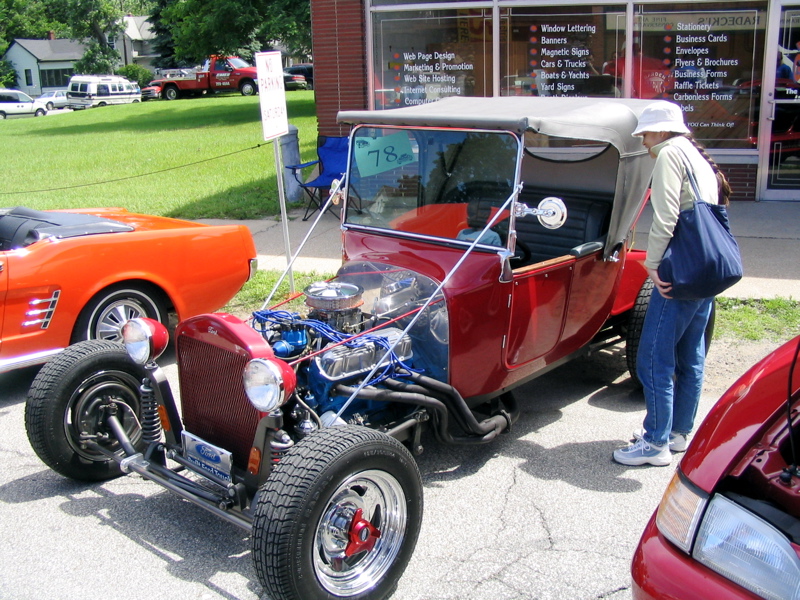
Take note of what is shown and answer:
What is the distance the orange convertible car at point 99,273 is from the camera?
194 inches

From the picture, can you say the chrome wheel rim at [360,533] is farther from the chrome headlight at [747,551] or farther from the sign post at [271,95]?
the sign post at [271,95]

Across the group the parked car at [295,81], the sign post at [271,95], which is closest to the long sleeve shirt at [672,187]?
the sign post at [271,95]

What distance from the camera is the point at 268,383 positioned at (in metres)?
3.08

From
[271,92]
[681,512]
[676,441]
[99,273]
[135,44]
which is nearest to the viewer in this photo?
[681,512]

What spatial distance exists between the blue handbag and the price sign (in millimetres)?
1443

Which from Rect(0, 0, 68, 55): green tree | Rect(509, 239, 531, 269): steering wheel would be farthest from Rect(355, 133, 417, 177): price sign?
Rect(0, 0, 68, 55): green tree

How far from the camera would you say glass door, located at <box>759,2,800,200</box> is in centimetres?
951

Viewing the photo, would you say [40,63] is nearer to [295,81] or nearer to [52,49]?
[52,49]

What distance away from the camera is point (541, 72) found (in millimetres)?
10344

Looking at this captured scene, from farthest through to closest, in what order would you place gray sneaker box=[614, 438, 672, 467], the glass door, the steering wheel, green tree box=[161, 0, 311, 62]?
green tree box=[161, 0, 311, 62] < the glass door < the steering wheel < gray sneaker box=[614, 438, 672, 467]

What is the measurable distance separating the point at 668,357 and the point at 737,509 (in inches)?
77.1

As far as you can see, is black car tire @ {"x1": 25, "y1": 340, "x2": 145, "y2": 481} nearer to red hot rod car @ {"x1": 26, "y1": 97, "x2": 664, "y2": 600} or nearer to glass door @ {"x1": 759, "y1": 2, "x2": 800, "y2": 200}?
red hot rod car @ {"x1": 26, "y1": 97, "x2": 664, "y2": 600}

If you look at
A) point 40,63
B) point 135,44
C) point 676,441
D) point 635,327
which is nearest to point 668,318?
point 676,441

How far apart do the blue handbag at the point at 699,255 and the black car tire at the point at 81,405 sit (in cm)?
266
